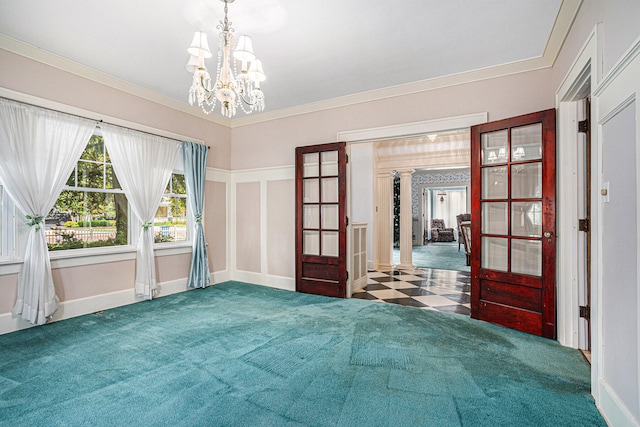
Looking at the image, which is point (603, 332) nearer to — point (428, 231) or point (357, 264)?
point (357, 264)

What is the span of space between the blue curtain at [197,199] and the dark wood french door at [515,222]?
11.9 ft

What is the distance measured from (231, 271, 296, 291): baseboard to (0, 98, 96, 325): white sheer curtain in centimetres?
247

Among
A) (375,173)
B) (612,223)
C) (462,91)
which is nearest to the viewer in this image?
(612,223)

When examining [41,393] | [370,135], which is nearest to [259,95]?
[370,135]

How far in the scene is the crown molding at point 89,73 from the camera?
2979 mm

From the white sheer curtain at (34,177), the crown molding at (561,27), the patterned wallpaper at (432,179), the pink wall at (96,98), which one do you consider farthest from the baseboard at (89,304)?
the patterned wallpaper at (432,179)

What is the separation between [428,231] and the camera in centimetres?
1269

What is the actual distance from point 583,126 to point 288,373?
3.10 metres

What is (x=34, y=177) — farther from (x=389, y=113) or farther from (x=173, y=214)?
(x=389, y=113)

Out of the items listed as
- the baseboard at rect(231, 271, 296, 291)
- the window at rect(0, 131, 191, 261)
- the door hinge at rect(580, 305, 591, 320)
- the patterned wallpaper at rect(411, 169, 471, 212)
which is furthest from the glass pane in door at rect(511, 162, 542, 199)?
the patterned wallpaper at rect(411, 169, 471, 212)

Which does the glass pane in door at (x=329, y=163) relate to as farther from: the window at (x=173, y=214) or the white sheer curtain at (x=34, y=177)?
the white sheer curtain at (x=34, y=177)

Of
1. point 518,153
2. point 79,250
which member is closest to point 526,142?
point 518,153

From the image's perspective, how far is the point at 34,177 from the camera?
10.1 ft

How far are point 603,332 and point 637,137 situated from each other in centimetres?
110
